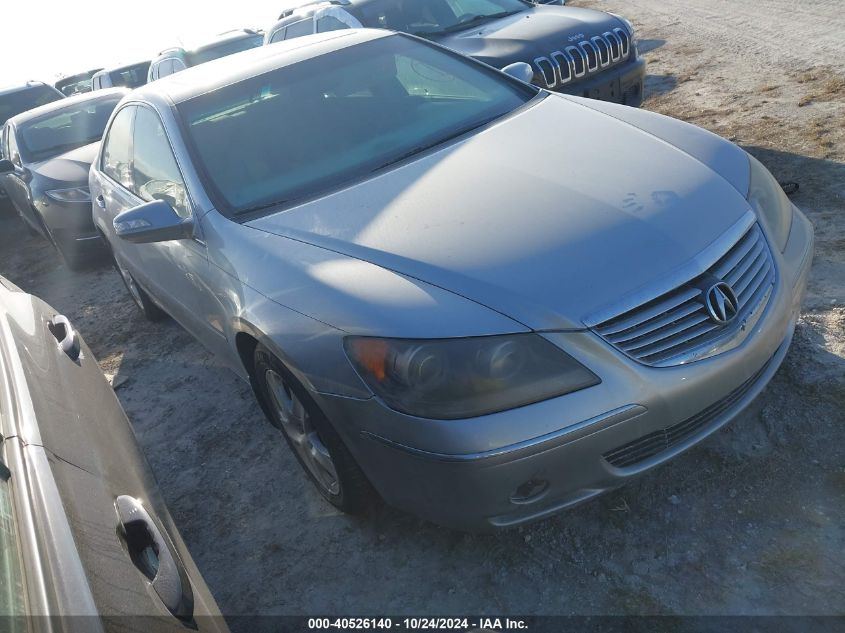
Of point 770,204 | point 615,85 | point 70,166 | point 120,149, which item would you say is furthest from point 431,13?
point 770,204

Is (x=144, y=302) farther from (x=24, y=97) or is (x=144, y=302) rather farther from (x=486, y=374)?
(x=24, y=97)

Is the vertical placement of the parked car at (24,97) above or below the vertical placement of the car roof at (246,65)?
below

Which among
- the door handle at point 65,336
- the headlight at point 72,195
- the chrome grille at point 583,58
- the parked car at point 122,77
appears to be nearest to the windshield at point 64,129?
the headlight at point 72,195

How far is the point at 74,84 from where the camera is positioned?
19234 millimetres

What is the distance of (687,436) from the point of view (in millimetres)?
2312

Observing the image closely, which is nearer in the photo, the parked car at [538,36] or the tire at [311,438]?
the tire at [311,438]

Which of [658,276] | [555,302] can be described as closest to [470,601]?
[555,302]

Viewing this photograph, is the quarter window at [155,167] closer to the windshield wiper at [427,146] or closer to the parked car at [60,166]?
the windshield wiper at [427,146]

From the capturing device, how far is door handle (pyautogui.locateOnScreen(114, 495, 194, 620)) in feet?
5.07

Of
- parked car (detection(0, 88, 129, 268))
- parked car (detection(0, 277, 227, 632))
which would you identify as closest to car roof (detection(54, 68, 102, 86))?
parked car (detection(0, 88, 129, 268))

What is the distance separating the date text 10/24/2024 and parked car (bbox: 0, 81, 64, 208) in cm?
1114

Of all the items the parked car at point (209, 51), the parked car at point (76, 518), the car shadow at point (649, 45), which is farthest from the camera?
the parked car at point (209, 51)

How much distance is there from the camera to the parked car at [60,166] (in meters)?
6.89

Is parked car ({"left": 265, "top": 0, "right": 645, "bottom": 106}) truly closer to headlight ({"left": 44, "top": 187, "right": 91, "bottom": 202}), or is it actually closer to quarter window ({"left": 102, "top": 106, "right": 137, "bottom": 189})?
quarter window ({"left": 102, "top": 106, "right": 137, "bottom": 189})
